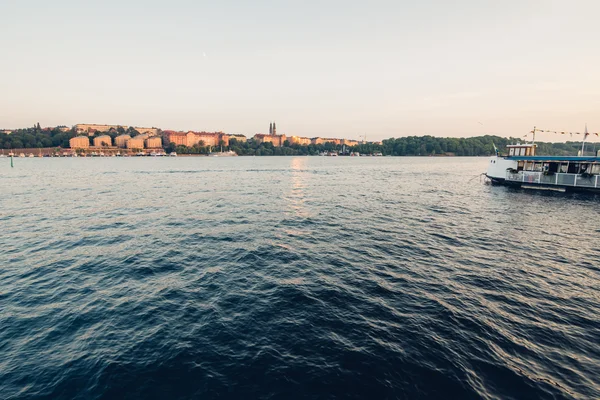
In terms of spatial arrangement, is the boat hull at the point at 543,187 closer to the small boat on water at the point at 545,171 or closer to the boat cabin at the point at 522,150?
the small boat on water at the point at 545,171

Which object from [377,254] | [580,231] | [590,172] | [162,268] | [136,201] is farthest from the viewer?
[590,172]

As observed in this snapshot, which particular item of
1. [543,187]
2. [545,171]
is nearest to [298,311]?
[543,187]

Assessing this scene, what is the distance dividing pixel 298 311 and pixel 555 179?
6791 cm

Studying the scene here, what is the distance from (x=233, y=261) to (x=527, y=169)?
69365 mm

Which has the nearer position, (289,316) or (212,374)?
(212,374)

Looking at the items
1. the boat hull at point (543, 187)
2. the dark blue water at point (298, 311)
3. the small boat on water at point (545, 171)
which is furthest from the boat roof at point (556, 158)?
the dark blue water at point (298, 311)

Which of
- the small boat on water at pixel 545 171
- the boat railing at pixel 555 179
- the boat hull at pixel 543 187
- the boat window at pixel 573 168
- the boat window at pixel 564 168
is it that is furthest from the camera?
the boat window at pixel 564 168

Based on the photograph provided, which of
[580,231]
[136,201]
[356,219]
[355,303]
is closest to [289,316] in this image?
[355,303]

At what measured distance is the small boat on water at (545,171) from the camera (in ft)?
180

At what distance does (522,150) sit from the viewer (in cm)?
6600

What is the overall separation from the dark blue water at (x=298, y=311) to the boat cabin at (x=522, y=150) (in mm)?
40596

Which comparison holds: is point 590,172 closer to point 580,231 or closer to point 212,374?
point 580,231

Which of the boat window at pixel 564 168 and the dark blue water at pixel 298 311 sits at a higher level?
the boat window at pixel 564 168

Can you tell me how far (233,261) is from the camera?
21.8 metres
